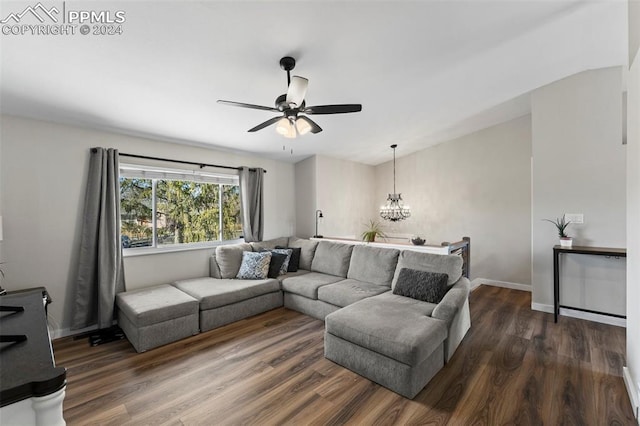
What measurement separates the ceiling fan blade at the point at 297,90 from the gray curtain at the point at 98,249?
2.54 metres

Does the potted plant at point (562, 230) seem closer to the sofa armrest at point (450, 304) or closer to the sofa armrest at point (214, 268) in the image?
the sofa armrest at point (450, 304)

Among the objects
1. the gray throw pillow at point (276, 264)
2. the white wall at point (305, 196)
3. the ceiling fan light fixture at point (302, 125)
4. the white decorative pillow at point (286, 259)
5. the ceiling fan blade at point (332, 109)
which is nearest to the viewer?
the ceiling fan blade at point (332, 109)

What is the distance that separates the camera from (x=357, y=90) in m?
3.09

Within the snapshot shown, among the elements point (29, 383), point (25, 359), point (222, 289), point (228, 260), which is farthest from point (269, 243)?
point (29, 383)

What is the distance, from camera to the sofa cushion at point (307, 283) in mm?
3551

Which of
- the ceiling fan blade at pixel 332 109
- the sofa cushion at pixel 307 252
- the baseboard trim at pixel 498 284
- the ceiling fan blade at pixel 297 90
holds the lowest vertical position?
the baseboard trim at pixel 498 284

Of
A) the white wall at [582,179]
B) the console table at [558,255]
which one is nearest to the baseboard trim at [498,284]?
the white wall at [582,179]

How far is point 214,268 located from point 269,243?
38.2 inches

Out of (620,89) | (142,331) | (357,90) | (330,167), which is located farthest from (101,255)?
(620,89)

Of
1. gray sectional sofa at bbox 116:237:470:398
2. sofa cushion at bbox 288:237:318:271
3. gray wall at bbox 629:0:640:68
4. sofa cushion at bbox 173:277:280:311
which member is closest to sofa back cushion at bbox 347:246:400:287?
gray sectional sofa at bbox 116:237:470:398

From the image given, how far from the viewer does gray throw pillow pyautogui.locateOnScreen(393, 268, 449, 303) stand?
279 centimetres

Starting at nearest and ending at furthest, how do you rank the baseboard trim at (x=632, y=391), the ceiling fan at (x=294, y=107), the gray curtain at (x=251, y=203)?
the baseboard trim at (x=632, y=391)
the ceiling fan at (x=294, y=107)
the gray curtain at (x=251, y=203)

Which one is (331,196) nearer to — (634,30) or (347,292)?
(347,292)

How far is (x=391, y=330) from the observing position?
7.18 ft
